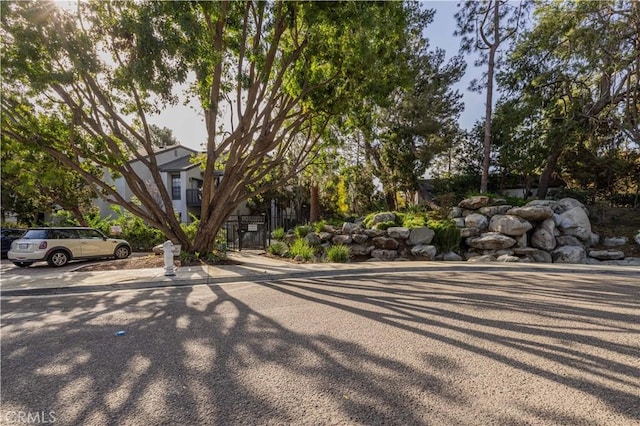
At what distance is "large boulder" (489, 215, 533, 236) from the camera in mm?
11602

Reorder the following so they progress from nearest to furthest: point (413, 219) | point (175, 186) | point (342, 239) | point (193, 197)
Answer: point (342, 239)
point (413, 219)
point (193, 197)
point (175, 186)

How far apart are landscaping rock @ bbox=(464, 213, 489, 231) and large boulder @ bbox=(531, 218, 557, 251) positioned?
1.90 m

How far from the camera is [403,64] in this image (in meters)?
9.80

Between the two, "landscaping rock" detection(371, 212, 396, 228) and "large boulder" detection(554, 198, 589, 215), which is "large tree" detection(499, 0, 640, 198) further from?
"landscaping rock" detection(371, 212, 396, 228)

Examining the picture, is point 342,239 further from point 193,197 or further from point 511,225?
point 193,197

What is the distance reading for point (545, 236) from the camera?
11.7 m

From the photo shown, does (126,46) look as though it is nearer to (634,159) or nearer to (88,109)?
(88,109)

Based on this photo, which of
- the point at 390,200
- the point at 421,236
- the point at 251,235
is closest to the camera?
Answer: the point at 421,236

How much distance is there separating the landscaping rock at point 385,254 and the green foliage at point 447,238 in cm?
182

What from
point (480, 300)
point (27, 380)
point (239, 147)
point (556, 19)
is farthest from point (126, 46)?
point (556, 19)

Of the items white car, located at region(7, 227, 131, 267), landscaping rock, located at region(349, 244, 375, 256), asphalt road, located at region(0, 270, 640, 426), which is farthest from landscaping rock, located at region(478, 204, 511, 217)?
white car, located at region(7, 227, 131, 267)

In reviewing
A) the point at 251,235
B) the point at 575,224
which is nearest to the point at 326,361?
the point at 251,235

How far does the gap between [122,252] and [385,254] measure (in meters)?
11.3

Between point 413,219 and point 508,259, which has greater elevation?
point 413,219
